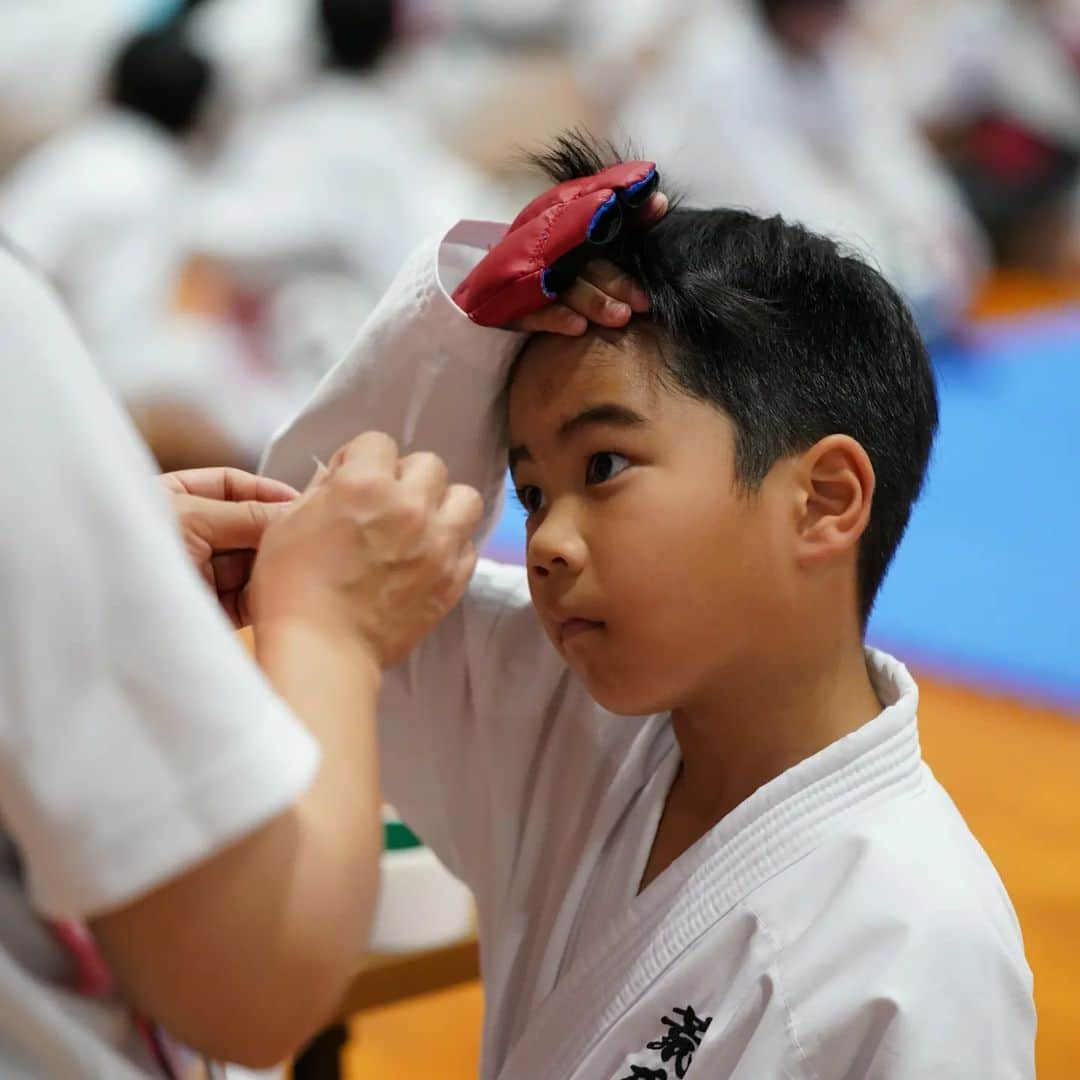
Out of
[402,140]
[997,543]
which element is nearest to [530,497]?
[997,543]

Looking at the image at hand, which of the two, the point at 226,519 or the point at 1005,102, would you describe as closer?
the point at 226,519

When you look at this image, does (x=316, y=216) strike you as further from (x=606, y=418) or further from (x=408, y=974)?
(x=606, y=418)

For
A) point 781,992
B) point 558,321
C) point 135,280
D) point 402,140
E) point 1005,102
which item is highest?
point 1005,102

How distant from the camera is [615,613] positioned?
1.07 meters

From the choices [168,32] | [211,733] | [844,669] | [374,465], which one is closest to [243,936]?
[211,733]

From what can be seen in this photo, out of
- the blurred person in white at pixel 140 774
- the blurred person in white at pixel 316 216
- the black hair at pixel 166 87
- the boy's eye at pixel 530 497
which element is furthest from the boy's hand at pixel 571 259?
the black hair at pixel 166 87

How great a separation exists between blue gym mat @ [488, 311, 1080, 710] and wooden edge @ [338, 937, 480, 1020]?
1376mm

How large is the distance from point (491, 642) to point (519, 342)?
0.26 meters

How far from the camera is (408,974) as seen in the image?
1.37 m

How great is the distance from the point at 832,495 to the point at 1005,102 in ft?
20.5

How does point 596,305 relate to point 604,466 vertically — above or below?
above

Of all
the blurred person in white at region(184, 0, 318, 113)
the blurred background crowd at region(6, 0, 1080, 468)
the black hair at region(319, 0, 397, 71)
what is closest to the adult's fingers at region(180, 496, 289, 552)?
the blurred background crowd at region(6, 0, 1080, 468)

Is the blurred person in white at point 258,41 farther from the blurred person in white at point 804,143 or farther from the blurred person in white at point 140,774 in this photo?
the blurred person in white at point 140,774

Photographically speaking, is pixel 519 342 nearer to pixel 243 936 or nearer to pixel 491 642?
pixel 491 642
